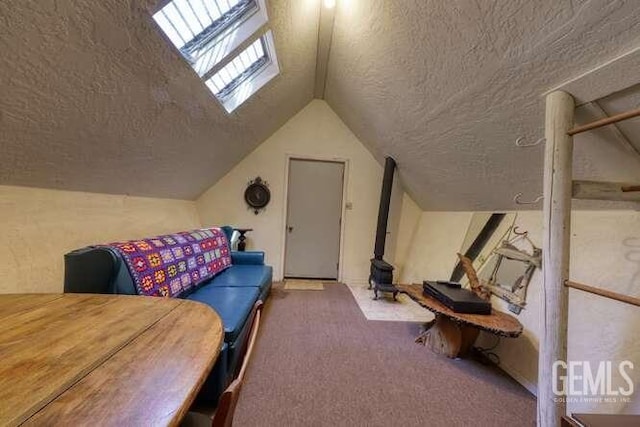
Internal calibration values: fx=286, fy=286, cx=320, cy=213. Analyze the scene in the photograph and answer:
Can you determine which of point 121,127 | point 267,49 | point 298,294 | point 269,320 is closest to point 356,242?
point 298,294

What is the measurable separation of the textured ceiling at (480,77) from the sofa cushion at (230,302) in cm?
199

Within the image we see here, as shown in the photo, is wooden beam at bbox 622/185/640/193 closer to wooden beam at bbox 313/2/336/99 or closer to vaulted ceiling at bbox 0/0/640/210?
vaulted ceiling at bbox 0/0/640/210

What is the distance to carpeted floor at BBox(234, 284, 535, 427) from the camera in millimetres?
1502

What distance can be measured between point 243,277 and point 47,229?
1461mm

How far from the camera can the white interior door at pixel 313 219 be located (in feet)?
14.0

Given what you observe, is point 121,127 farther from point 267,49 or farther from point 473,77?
point 473,77

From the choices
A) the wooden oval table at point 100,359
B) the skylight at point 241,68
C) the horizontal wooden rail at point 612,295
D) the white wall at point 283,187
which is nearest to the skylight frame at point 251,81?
the skylight at point 241,68

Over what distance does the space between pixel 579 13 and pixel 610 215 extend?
43.8 inches

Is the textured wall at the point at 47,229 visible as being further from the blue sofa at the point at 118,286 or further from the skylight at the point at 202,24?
the skylight at the point at 202,24

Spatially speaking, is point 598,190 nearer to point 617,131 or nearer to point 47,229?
point 617,131

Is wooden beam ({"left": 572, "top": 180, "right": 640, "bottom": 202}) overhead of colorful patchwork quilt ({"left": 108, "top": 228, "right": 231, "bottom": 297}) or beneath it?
A: overhead

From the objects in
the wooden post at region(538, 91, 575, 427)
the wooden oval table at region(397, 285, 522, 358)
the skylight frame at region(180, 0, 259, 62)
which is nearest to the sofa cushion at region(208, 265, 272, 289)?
the wooden oval table at region(397, 285, 522, 358)

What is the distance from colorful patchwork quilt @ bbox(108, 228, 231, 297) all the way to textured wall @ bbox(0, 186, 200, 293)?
46cm

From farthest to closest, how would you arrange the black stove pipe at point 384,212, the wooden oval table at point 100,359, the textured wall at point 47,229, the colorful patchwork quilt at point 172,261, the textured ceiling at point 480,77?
the black stove pipe at point 384,212, the colorful patchwork quilt at point 172,261, the textured wall at point 47,229, the textured ceiling at point 480,77, the wooden oval table at point 100,359
